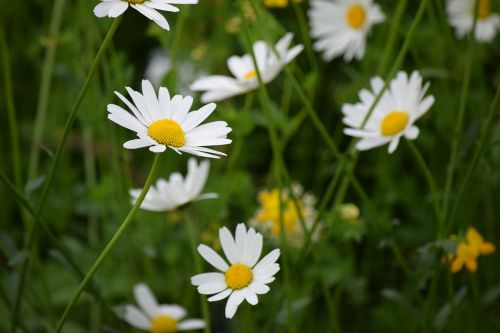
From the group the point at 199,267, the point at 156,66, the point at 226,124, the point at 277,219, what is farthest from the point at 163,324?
the point at 156,66

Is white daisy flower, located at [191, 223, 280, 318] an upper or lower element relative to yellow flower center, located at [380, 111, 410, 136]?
lower

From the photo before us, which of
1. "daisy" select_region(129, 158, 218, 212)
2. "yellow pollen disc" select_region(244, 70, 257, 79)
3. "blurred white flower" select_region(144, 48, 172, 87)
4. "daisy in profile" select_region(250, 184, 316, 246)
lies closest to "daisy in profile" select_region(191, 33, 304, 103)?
"yellow pollen disc" select_region(244, 70, 257, 79)

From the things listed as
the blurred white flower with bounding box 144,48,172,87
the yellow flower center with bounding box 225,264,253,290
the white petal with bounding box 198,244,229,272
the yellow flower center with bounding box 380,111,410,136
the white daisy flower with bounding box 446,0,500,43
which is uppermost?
the blurred white flower with bounding box 144,48,172,87

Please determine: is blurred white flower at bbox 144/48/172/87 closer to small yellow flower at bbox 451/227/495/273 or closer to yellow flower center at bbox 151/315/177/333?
yellow flower center at bbox 151/315/177/333

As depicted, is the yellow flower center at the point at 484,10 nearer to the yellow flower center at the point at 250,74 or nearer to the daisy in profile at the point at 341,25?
the daisy in profile at the point at 341,25

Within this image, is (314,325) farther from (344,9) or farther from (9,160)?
(9,160)

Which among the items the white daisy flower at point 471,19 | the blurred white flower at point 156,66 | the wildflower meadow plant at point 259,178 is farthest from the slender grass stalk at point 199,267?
the blurred white flower at point 156,66

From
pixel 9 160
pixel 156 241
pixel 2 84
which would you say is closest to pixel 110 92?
pixel 156 241
